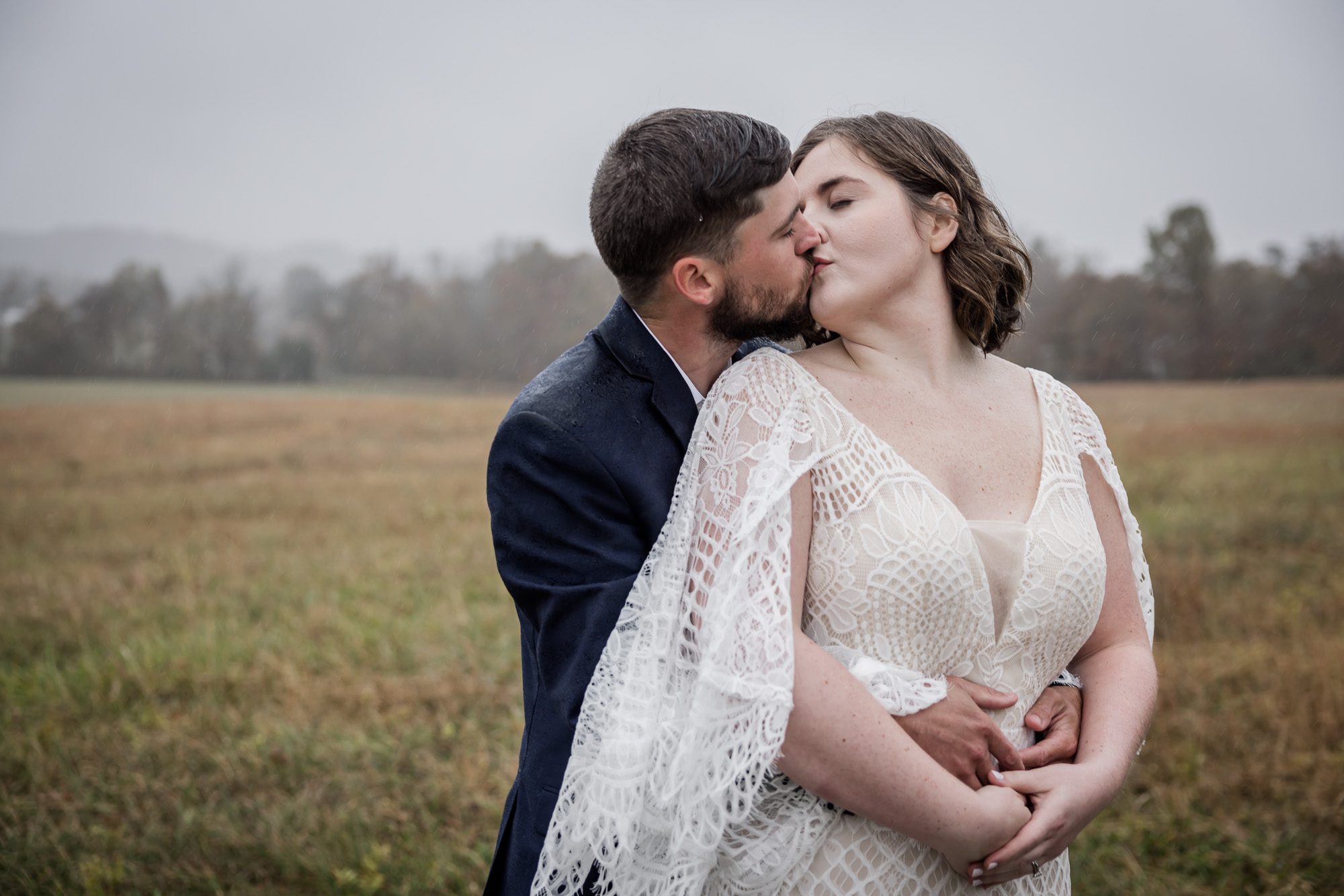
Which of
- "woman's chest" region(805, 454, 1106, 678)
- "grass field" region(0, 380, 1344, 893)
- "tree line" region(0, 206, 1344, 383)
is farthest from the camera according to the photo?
"tree line" region(0, 206, 1344, 383)

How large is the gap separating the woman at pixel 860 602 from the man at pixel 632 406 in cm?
10

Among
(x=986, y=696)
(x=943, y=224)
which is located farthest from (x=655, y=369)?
(x=986, y=696)

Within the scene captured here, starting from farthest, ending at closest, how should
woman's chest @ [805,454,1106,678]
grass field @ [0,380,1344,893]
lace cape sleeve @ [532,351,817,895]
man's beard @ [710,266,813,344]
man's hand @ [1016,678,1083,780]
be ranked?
grass field @ [0,380,1344,893] < man's beard @ [710,266,813,344] < man's hand @ [1016,678,1083,780] < woman's chest @ [805,454,1106,678] < lace cape sleeve @ [532,351,817,895]

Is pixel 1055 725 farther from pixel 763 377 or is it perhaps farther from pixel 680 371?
pixel 680 371

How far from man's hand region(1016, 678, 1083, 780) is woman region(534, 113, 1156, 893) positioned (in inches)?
1.2

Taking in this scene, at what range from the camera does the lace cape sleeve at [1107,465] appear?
7.41 feet

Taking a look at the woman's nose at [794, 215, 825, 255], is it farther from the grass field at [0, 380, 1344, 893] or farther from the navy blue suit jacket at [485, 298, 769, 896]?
the grass field at [0, 380, 1344, 893]

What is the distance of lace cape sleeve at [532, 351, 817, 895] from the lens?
1.73 meters

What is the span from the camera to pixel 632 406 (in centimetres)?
→ 221

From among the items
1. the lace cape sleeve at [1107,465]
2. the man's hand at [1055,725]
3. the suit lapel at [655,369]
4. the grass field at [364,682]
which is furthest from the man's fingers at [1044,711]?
the grass field at [364,682]

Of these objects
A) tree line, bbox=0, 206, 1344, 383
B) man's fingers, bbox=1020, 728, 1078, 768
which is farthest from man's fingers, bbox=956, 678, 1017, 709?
tree line, bbox=0, 206, 1344, 383

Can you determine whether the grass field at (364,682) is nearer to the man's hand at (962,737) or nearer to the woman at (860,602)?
the woman at (860,602)

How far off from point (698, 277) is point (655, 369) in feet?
0.86

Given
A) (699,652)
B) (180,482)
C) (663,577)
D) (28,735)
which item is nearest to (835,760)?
(699,652)
